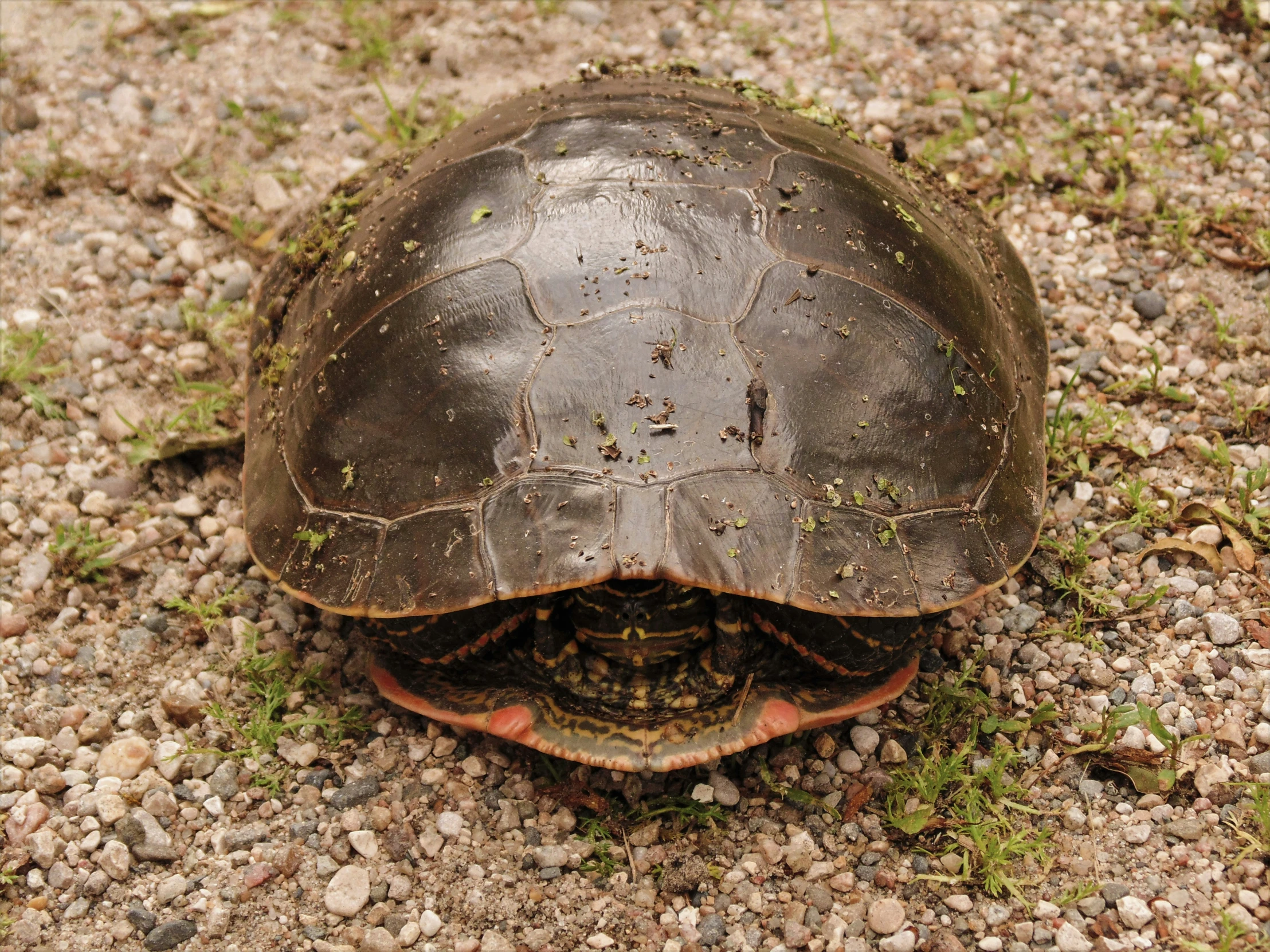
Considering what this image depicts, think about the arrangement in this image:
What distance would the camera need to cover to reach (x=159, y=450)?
4.57 metres

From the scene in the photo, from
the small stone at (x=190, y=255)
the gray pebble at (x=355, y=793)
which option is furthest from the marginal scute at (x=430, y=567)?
the small stone at (x=190, y=255)

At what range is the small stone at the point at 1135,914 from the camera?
320cm

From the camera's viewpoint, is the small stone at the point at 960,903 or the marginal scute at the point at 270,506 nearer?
the small stone at the point at 960,903

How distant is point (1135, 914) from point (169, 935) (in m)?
2.69

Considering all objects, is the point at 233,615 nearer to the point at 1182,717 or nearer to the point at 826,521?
the point at 826,521

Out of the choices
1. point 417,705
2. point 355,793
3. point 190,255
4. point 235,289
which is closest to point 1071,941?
point 417,705

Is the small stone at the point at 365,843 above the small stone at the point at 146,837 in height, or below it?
below

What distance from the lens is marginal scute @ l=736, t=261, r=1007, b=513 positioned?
3.33 metres

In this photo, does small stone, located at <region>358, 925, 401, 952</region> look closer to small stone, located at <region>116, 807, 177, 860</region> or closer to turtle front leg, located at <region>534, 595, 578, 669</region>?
small stone, located at <region>116, 807, 177, 860</region>

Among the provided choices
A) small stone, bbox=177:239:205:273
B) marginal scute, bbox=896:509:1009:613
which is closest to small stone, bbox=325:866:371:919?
marginal scute, bbox=896:509:1009:613

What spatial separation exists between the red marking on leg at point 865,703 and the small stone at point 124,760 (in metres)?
2.05

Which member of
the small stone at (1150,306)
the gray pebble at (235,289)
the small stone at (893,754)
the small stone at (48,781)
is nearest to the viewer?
the small stone at (48,781)

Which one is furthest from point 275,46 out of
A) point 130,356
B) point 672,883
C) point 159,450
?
point 672,883

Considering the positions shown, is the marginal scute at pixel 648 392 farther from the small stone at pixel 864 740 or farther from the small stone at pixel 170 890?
the small stone at pixel 170 890
